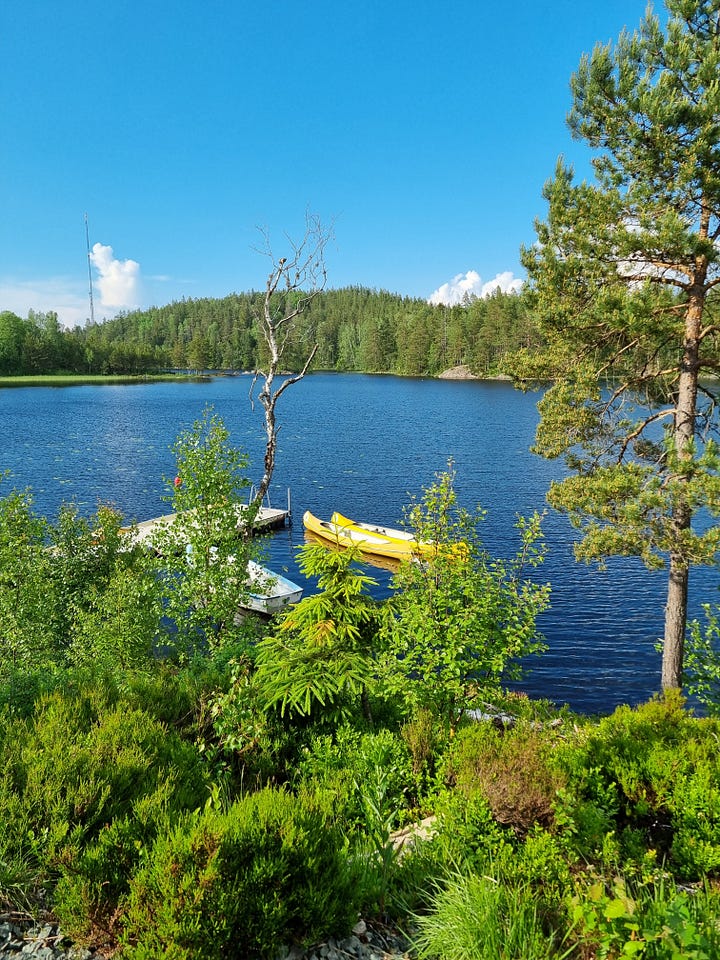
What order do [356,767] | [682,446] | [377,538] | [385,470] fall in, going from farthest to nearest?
1. [385,470]
2. [377,538]
3. [682,446]
4. [356,767]

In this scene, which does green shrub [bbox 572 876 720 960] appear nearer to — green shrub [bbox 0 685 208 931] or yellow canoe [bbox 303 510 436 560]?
green shrub [bbox 0 685 208 931]

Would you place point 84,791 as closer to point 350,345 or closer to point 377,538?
point 377,538

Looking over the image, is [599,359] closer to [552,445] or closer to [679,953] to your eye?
[552,445]

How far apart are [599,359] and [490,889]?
481 inches

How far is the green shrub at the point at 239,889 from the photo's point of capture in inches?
135

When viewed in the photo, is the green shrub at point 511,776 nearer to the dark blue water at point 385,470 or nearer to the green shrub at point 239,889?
the green shrub at point 239,889

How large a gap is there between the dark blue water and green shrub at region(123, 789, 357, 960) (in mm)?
10119

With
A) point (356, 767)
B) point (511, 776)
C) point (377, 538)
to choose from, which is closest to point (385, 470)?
point (377, 538)

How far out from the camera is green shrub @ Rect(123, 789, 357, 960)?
3.43m

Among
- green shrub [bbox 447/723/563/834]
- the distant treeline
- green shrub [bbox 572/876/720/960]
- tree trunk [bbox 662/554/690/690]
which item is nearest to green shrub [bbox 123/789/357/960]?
green shrub [bbox 572/876/720/960]

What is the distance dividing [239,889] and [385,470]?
43.2 m

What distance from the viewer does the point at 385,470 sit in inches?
1833

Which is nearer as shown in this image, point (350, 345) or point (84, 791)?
point (84, 791)

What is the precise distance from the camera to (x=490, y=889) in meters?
4.10
